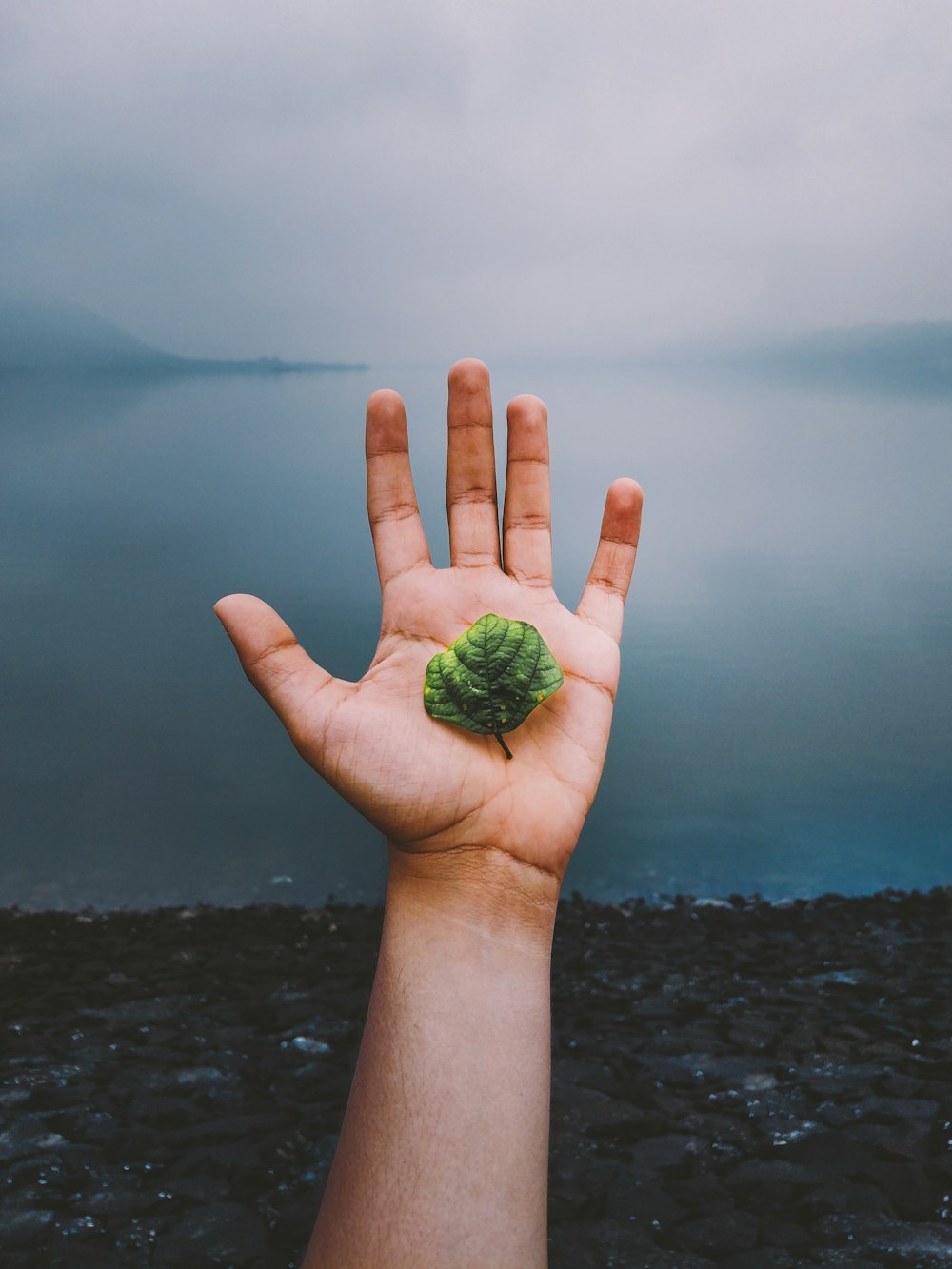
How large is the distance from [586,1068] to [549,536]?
73.2 inches

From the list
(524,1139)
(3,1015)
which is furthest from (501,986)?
(3,1015)

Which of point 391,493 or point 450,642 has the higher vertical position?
point 391,493

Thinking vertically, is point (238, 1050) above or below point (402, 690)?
below

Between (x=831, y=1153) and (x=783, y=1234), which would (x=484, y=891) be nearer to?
Result: (x=783, y=1234)

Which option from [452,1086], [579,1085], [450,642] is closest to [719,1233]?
[579,1085]

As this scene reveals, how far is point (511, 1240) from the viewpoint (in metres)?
1.23

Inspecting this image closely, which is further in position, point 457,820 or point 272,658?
point 272,658

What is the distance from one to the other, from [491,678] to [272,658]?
0.43m

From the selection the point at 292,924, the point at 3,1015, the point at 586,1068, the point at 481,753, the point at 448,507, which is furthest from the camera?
the point at 292,924

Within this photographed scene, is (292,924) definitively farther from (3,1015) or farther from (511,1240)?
(511,1240)

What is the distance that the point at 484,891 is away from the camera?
149 cm

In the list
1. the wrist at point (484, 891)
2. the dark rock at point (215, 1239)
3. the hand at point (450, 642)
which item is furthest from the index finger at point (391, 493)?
the dark rock at point (215, 1239)

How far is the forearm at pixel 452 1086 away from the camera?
123cm

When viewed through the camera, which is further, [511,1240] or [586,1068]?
[586,1068]
